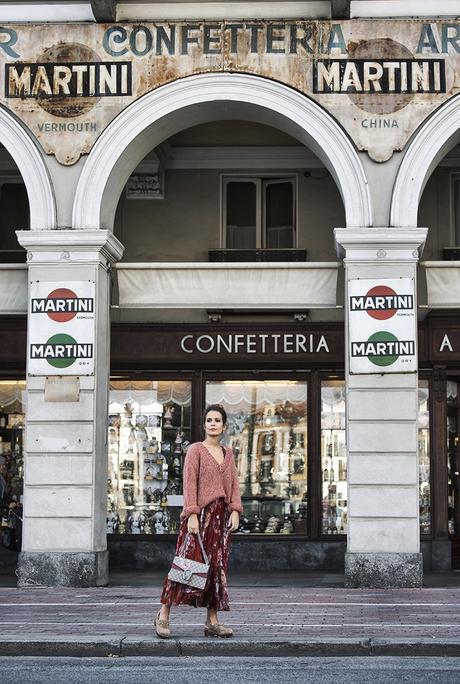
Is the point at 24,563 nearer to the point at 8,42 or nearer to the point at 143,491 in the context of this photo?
the point at 143,491

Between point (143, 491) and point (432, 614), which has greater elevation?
point (143, 491)

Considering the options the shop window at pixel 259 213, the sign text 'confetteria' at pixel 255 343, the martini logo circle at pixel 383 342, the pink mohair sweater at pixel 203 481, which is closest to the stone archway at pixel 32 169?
the sign text 'confetteria' at pixel 255 343

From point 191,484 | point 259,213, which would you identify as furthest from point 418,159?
Result: point 191,484

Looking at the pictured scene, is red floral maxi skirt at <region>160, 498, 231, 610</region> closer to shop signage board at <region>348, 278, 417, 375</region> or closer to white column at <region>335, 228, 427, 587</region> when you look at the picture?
white column at <region>335, 228, 427, 587</region>

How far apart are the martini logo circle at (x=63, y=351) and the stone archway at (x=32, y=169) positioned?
142 centimetres

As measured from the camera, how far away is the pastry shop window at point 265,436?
1795 centimetres

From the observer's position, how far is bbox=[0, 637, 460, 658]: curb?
30.8 ft

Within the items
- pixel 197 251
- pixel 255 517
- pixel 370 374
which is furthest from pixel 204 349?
pixel 370 374

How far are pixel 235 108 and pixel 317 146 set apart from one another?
47.0 inches

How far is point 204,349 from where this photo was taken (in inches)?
703

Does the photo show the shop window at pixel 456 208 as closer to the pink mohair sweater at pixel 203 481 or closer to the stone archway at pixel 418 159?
the stone archway at pixel 418 159

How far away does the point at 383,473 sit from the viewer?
1423 centimetres

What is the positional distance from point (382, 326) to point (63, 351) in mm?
3922

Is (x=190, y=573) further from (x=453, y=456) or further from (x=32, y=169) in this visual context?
(x=453, y=456)
